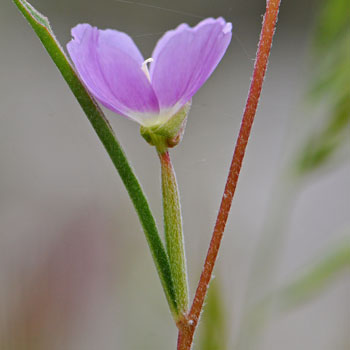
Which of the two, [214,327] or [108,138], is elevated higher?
[108,138]

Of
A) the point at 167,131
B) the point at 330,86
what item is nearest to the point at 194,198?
the point at 330,86

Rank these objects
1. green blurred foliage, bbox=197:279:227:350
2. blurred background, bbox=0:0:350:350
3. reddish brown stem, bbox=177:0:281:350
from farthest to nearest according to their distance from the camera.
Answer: blurred background, bbox=0:0:350:350
green blurred foliage, bbox=197:279:227:350
reddish brown stem, bbox=177:0:281:350

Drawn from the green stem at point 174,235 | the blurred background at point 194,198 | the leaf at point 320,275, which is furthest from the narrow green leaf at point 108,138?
the leaf at point 320,275

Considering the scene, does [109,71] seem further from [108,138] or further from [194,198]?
[194,198]

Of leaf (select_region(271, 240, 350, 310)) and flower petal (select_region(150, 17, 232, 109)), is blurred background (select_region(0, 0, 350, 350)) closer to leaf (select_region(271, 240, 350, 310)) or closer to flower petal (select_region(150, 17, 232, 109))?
leaf (select_region(271, 240, 350, 310))

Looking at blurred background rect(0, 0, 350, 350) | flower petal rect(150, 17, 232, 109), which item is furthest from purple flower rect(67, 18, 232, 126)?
blurred background rect(0, 0, 350, 350)
